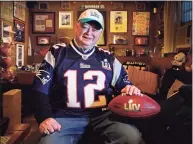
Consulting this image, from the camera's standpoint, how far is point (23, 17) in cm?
605

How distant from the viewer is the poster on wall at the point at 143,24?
669 centimetres

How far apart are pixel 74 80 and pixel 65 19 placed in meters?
5.32

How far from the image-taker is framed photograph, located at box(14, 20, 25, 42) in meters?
5.41

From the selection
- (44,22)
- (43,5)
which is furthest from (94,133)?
(43,5)

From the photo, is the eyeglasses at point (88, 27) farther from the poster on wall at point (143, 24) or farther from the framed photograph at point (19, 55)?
Answer: the poster on wall at point (143, 24)

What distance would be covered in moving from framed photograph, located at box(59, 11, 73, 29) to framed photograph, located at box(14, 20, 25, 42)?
101 centimetres

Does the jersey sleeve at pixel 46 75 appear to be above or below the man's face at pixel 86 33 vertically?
below

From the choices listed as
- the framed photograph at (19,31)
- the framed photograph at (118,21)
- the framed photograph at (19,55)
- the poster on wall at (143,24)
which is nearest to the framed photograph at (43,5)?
the framed photograph at (19,31)

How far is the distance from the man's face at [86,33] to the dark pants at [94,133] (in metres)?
0.44

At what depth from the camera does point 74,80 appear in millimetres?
1529

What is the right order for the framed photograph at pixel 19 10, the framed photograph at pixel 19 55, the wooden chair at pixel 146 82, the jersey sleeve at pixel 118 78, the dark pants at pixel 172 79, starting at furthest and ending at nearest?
1. the framed photograph at pixel 19 55
2. the framed photograph at pixel 19 10
3. the wooden chair at pixel 146 82
4. the dark pants at pixel 172 79
5. the jersey sleeve at pixel 118 78

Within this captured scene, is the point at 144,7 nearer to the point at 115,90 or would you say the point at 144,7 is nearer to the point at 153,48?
the point at 153,48

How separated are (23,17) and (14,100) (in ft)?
13.1

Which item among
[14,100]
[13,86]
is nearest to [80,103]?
[14,100]
